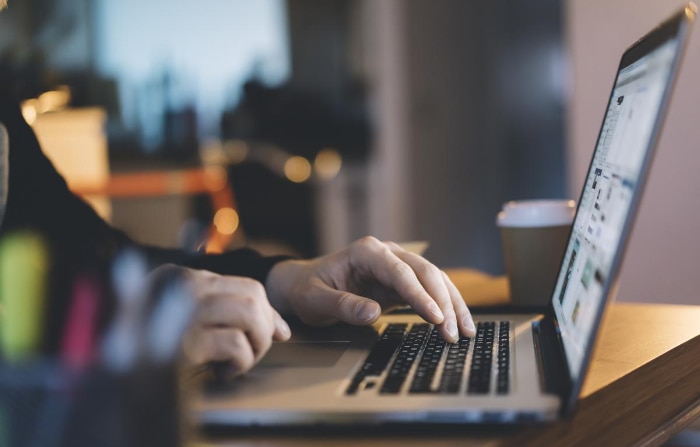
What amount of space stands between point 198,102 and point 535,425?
15.8 ft

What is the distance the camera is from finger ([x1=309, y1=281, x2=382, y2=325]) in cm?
68

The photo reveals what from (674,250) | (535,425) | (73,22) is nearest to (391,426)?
(535,425)

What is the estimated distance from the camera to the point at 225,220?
3582mm

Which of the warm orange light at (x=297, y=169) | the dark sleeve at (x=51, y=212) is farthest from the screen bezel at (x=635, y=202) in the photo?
the warm orange light at (x=297, y=169)

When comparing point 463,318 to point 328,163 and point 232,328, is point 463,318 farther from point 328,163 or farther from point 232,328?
point 328,163

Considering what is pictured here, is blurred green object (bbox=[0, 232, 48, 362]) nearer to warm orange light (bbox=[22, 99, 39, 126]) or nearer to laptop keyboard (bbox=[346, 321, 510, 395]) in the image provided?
laptop keyboard (bbox=[346, 321, 510, 395])

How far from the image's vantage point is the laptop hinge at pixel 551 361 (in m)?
0.49

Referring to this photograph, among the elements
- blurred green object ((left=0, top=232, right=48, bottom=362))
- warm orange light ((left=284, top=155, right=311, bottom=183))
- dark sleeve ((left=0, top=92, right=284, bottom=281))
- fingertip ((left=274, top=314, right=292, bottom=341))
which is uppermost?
blurred green object ((left=0, top=232, right=48, bottom=362))

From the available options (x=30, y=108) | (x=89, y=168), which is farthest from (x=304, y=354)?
(x=89, y=168)

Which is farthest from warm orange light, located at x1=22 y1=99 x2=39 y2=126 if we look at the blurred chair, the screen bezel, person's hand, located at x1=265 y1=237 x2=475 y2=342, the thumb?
the screen bezel

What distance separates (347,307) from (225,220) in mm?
2934

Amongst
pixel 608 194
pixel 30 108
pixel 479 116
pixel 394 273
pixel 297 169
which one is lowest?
pixel 297 169

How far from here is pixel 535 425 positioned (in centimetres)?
47

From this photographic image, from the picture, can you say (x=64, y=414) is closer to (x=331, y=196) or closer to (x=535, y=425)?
(x=535, y=425)
